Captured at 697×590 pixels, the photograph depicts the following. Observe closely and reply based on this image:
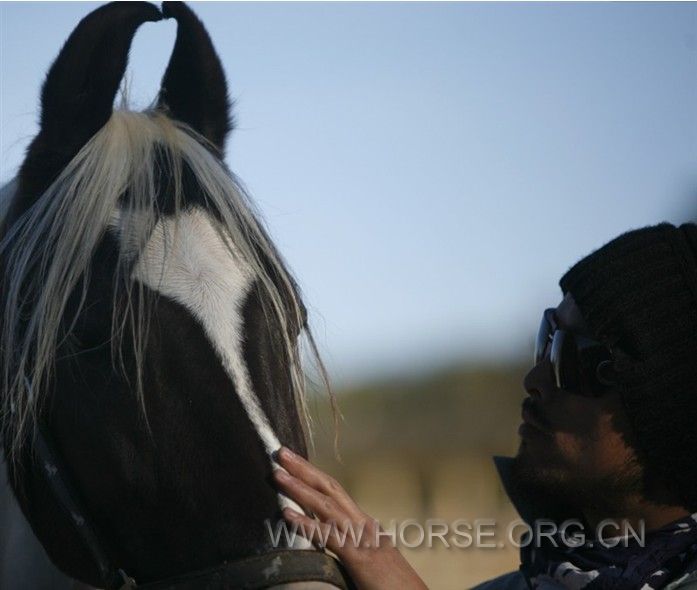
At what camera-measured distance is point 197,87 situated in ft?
11.2

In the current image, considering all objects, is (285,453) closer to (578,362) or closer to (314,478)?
(314,478)

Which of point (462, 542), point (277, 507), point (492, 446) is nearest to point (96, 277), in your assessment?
point (277, 507)

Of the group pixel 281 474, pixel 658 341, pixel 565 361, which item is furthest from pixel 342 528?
pixel 658 341

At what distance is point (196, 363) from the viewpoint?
255 cm

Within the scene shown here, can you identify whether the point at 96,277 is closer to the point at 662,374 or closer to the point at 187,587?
the point at 187,587

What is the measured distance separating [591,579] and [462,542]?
57 centimetres

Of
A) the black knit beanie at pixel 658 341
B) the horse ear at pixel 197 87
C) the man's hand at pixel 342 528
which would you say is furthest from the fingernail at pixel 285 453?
the horse ear at pixel 197 87

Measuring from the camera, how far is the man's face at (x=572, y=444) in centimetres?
270

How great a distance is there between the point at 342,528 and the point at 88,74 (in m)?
1.49

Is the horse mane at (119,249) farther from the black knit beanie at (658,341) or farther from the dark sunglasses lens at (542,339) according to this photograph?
the black knit beanie at (658,341)

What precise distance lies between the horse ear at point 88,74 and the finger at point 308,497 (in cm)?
123

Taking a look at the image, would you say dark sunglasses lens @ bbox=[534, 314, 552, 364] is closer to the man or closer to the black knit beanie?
the man

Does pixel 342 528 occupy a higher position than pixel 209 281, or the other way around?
pixel 209 281

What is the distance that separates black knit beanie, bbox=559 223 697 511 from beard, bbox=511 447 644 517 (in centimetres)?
6
